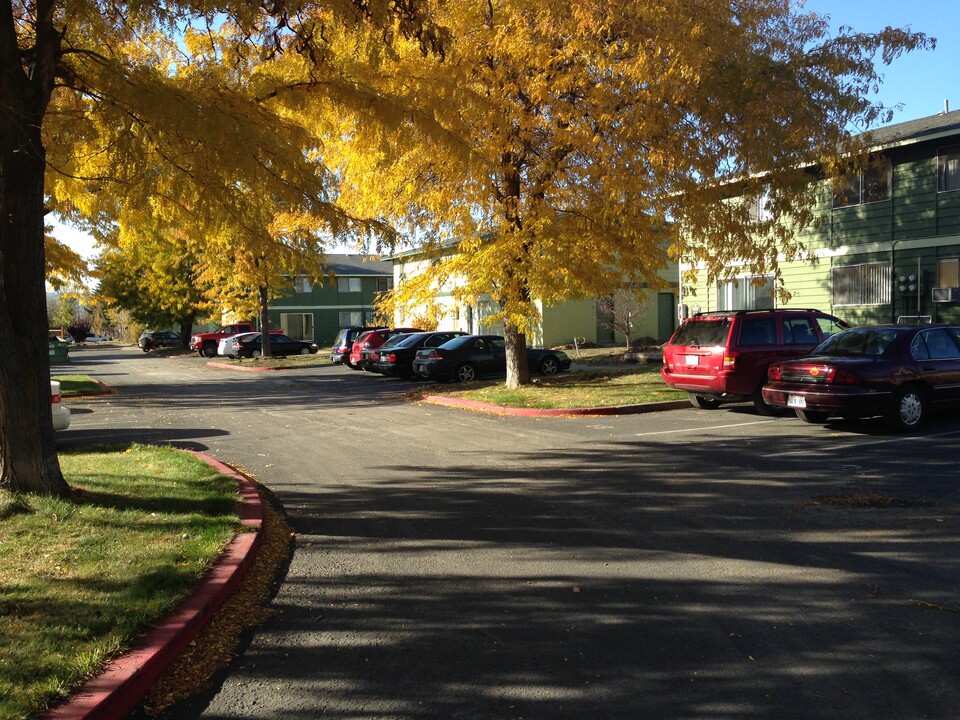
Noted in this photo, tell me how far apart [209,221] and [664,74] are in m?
8.69

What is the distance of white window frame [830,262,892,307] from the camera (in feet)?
69.2

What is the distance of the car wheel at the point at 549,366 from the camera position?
22516 millimetres

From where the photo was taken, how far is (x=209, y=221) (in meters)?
9.18

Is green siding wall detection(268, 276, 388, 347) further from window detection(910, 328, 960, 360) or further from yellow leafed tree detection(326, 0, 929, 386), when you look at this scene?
window detection(910, 328, 960, 360)

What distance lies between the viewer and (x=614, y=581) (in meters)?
5.54

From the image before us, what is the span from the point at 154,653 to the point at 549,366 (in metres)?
18.9

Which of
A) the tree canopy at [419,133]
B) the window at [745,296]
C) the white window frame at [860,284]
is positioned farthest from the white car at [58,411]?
the white window frame at [860,284]

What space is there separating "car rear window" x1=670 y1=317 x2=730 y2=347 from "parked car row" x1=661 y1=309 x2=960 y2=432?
19 mm

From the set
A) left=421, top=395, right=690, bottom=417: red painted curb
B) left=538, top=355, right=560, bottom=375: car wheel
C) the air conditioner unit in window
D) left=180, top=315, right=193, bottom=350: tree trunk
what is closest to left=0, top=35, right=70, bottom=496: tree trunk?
left=421, top=395, right=690, bottom=417: red painted curb

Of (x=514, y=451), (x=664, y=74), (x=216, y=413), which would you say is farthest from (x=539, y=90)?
(x=216, y=413)

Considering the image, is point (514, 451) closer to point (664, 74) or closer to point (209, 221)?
point (209, 221)

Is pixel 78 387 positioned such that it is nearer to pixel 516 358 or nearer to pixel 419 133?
pixel 516 358

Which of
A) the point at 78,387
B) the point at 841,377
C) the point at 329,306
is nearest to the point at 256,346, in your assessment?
the point at 329,306

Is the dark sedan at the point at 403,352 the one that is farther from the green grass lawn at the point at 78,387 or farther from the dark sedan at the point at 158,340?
the dark sedan at the point at 158,340
